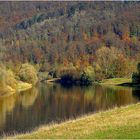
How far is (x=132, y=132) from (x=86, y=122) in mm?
10129

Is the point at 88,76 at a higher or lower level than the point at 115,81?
lower

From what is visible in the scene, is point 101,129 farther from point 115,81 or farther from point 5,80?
point 115,81

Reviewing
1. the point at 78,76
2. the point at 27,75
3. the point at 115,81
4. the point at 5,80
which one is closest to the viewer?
the point at 5,80

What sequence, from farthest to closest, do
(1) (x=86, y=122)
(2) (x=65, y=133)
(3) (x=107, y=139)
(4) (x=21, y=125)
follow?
(4) (x=21, y=125)
(1) (x=86, y=122)
(2) (x=65, y=133)
(3) (x=107, y=139)

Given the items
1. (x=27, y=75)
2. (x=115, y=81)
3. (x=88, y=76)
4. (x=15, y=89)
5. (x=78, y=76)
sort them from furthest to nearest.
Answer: (x=78, y=76)
(x=88, y=76)
(x=115, y=81)
(x=27, y=75)
(x=15, y=89)

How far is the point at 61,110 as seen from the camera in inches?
2724

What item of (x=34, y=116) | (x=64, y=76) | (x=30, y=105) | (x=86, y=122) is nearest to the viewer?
(x=86, y=122)

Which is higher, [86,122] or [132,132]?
[132,132]

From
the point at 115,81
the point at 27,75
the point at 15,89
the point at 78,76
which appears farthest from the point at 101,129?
the point at 78,76

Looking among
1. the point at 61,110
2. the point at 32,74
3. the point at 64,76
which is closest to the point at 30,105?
the point at 61,110

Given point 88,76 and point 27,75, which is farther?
point 88,76

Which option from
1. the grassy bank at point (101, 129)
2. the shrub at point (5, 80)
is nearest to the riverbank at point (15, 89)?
the shrub at point (5, 80)

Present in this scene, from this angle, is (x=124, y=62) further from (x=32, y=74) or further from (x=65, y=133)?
(x=65, y=133)

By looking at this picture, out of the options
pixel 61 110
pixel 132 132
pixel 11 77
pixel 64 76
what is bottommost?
pixel 64 76
